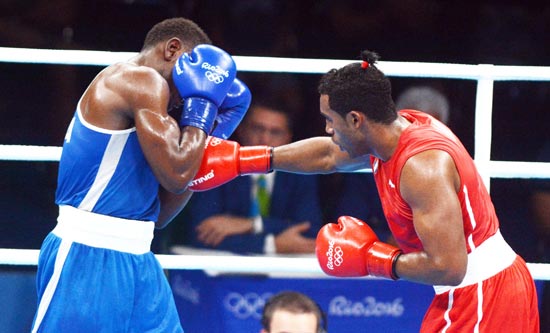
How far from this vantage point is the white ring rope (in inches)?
118

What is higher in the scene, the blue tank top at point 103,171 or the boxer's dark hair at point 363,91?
the boxer's dark hair at point 363,91

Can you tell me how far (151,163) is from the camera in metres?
2.50

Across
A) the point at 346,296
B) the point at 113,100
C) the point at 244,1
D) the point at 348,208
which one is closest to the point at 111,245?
the point at 113,100

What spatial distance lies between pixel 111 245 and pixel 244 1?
295 cm

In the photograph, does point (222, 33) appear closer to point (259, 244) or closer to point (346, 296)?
point (259, 244)

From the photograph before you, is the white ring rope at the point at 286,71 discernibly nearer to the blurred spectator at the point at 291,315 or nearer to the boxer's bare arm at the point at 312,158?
the blurred spectator at the point at 291,315

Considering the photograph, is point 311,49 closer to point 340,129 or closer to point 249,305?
point 249,305

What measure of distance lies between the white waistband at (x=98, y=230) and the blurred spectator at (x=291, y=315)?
621 mm

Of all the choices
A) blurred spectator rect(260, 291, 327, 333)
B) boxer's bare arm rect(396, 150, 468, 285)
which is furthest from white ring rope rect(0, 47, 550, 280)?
boxer's bare arm rect(396, 150, 468, 285)

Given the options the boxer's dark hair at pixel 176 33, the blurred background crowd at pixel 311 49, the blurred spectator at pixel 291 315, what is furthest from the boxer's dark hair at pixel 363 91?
the blurred background crowd at pixel 311 49

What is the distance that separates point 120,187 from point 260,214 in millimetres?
1503

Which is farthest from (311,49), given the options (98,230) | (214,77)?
(98,230)

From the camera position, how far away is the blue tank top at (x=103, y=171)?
253 cm

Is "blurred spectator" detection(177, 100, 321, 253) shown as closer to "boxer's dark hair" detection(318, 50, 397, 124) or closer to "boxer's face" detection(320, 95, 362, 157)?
"boxer's face" detection(320, 95, 362, 157)
